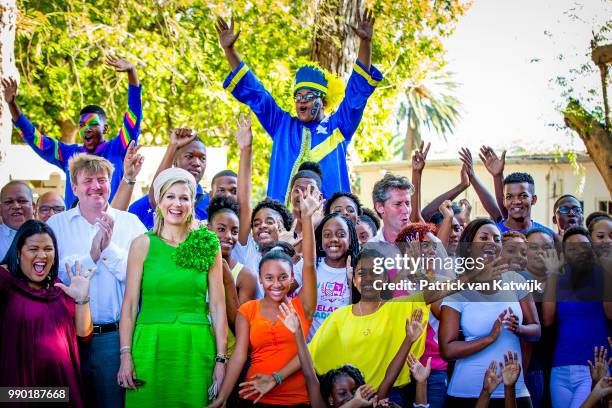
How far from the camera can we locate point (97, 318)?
476cm

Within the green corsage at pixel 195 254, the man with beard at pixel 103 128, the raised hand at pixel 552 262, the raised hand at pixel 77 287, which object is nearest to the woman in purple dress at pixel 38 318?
the raised hand at pixel 77 287

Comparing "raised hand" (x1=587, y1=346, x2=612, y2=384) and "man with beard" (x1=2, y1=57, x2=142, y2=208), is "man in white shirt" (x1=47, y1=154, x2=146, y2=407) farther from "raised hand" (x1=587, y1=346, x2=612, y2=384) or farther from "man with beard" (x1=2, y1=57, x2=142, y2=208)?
"raised hand" (x1=587, y1=346, x2=612, y2=384)

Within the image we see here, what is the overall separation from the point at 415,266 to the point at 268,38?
9671 mm

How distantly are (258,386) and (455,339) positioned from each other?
1155 millimetres

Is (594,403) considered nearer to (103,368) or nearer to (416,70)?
(103,368)

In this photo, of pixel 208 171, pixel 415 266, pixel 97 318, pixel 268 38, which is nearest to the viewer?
pixel 97 318

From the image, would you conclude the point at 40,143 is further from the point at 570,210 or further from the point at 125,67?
the point at 570,210

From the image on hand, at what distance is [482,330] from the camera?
15.4 feet

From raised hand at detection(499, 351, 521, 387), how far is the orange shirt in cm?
111

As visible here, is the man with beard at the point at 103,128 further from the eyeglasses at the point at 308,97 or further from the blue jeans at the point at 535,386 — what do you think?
the blue jeans at the point at 535,386

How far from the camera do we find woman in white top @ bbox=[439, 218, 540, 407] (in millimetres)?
4625

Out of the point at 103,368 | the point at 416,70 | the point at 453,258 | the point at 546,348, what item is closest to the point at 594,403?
the point at 546,348

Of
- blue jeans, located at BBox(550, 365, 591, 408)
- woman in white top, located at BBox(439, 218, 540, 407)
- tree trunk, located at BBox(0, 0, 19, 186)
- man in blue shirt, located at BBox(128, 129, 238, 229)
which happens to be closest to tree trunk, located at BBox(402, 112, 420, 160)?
man in blue shirt, located at BBox(128, 129, 238, 229)

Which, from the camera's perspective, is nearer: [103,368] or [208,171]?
[103,368]
